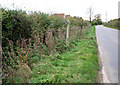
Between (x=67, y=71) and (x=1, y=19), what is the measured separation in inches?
111

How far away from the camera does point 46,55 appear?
530 centimetres

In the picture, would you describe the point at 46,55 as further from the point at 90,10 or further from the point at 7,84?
the point at 90,10

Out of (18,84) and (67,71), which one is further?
(67,71)

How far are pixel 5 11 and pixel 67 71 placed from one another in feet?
10.2

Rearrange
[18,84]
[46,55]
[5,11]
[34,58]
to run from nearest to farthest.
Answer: [18,84] → [5,11] → [34,58] → [46,55]

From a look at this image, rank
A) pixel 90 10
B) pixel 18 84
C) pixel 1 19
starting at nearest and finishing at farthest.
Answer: pixel 18 84 < pixel 1 19 < pixel 90 10

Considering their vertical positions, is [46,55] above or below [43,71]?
above

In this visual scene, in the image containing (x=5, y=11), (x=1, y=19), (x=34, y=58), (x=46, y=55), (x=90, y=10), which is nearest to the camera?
(x=1, y=19)

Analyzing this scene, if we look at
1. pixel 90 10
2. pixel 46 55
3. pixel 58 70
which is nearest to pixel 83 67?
pixel 58 70

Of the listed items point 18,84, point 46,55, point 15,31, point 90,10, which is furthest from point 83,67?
point 90,10

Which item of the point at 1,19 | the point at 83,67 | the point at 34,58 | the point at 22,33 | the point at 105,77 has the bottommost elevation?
the point at 105,77

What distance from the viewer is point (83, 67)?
4.22 m

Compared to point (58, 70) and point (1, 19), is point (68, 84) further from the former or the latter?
point (1, 19)

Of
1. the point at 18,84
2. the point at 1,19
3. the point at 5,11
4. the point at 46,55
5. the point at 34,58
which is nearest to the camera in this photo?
the point at 18,84
